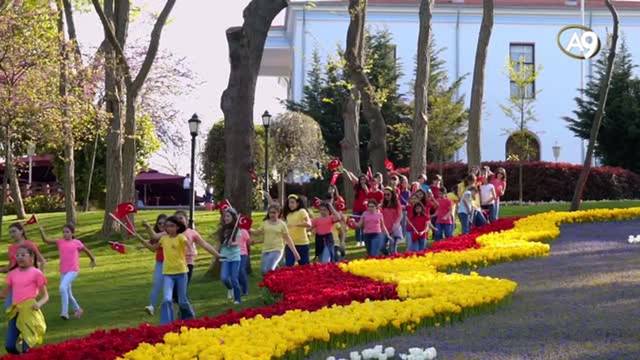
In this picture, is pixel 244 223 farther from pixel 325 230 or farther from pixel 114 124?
pixel 114 124

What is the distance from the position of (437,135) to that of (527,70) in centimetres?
558

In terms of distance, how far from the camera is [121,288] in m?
15.0

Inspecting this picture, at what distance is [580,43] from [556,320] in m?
15.7

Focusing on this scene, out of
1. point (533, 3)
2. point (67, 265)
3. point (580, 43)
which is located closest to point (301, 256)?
point (67, 265)

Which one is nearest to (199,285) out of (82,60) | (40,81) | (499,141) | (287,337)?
(287,337)

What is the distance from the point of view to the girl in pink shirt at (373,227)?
→ 14.7 m

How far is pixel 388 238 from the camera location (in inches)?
609

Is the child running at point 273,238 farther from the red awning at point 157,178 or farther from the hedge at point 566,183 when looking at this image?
the red awning at point 157,178

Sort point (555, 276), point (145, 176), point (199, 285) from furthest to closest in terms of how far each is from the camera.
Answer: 1. point (145, 176)
2. point (199, 285)
3. point (555, 276)

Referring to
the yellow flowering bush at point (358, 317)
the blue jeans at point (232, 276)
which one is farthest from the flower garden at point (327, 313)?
the blue jeans at point (232, 276)

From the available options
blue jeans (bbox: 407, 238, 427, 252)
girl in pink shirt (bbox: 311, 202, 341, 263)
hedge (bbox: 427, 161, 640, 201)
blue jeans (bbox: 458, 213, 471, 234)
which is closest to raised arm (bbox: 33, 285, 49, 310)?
girl in pink shirt (bbox: 311, 202, 341, 263)

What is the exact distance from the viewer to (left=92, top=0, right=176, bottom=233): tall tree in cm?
2141

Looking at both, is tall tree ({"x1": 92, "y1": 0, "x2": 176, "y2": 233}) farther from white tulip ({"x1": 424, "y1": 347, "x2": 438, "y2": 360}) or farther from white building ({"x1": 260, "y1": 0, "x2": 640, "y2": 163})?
white building ({"x1": 260, "y1": 0, "x2": 640, "y2": 163})

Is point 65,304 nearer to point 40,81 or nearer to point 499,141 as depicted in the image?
point 40,81
